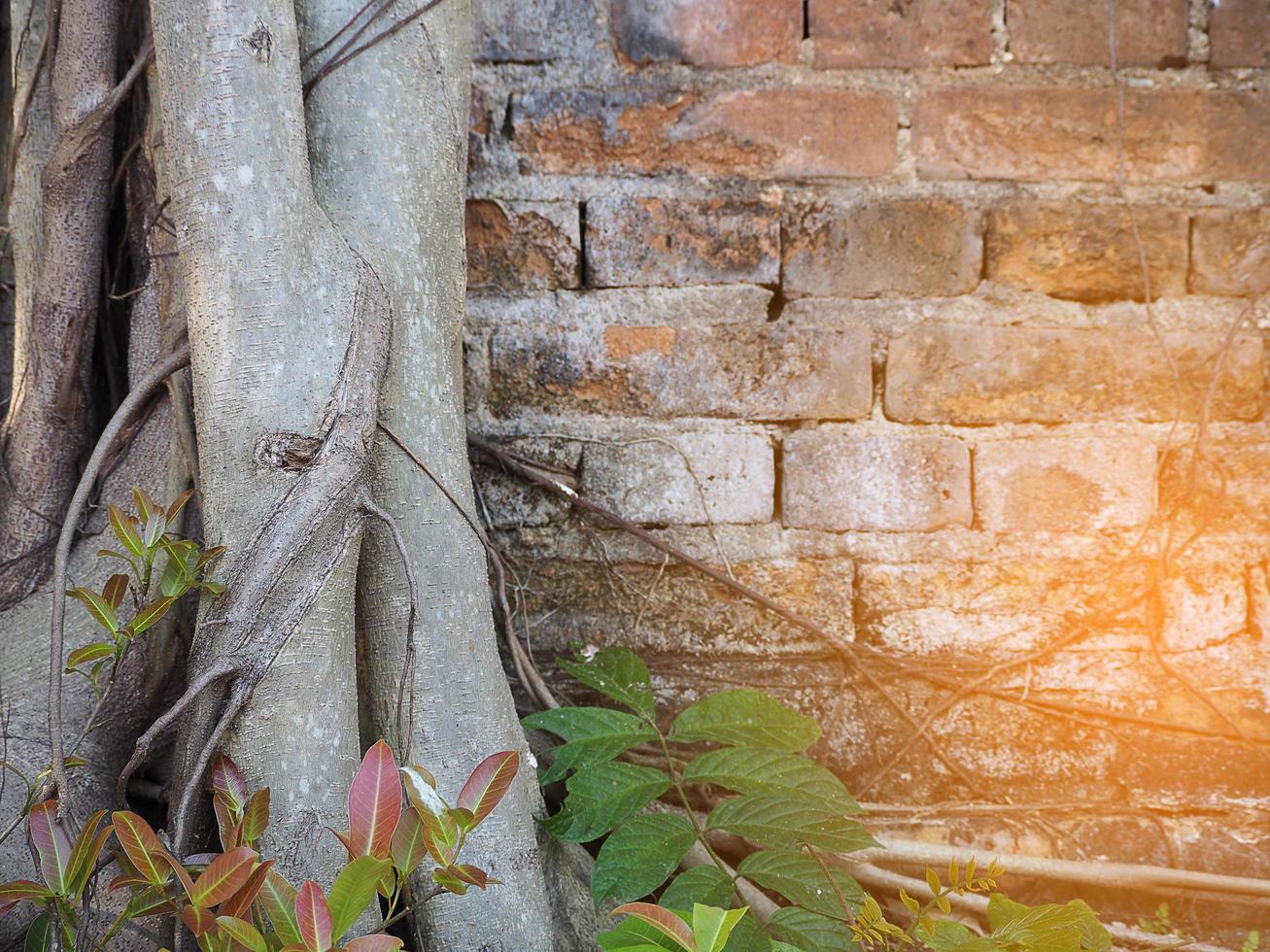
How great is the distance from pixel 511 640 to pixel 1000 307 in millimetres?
785

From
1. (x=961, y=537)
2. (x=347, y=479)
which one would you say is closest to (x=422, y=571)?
(x=347, y=479)

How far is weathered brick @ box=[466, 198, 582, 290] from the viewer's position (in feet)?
4.04

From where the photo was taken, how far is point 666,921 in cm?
61

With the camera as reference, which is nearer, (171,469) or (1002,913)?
(1002,913)

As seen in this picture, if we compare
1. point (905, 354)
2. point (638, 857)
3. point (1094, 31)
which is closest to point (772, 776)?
point (638, 857)

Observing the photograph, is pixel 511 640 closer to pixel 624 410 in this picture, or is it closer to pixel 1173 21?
pixel 624 410

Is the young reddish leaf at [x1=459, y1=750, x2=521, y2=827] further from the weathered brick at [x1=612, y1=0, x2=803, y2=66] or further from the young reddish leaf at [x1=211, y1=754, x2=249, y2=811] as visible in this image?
the weathered brick at [x1=612, y1=0, x2=803, y2=66]

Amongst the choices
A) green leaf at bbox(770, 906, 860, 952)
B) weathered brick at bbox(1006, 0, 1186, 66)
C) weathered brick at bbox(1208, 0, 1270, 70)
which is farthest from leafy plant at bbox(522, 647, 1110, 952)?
weathered brick at bbox(1208, 0, 1270, 70)

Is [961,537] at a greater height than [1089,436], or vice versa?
[1089,436]

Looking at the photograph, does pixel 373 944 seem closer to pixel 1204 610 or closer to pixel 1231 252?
pixel 1204 610

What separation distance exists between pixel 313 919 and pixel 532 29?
Answer: 1094 mm

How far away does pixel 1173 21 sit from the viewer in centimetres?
121

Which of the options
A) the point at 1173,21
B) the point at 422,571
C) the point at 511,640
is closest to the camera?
the point at 422,571

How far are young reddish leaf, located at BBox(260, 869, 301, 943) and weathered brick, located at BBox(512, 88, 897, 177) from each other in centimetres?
Answer: 93
